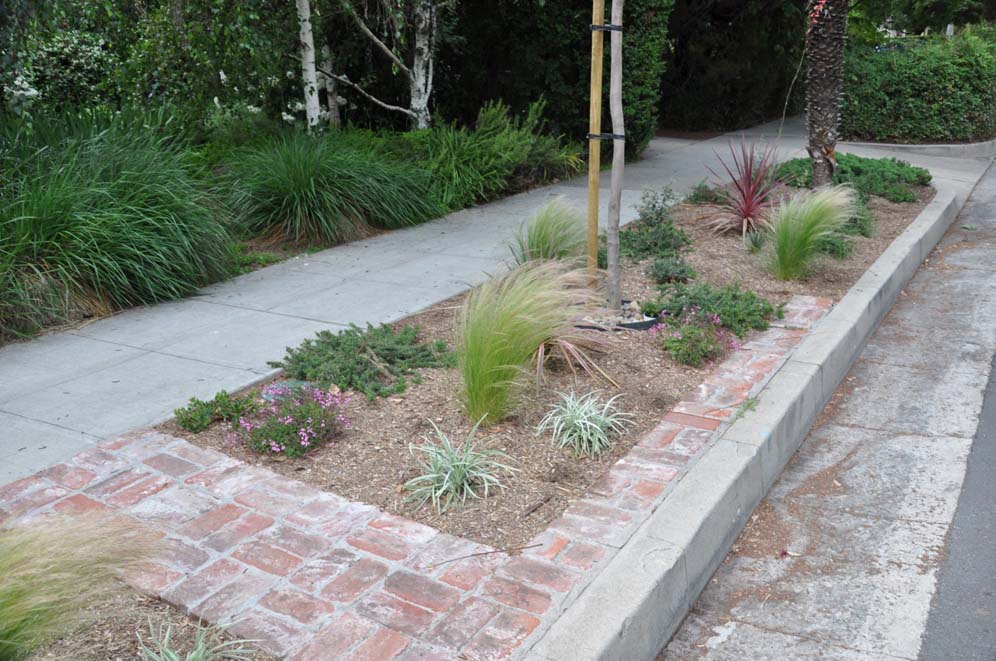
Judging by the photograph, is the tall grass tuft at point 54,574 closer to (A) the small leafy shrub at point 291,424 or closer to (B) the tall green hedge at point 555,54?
(A) the small leafy shrub at point 291,424

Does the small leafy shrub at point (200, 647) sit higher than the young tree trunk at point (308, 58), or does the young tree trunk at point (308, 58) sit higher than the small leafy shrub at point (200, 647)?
the young tree trunk at point (308, 58)

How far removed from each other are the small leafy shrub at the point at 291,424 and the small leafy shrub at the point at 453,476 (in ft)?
1.82

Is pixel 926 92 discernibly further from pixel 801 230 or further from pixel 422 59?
pixel 801 230

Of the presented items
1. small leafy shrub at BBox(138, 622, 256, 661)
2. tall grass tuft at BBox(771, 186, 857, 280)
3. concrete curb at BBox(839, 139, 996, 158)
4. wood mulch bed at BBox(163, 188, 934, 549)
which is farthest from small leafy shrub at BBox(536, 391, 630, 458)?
concrete curb at BBox(839, 139, 996, 158)

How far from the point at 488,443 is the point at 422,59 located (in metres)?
8.22

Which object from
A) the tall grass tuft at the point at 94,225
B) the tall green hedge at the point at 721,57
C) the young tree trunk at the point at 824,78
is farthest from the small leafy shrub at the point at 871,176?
the tall green hedge at the point at 721,57

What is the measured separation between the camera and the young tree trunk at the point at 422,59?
438 inches

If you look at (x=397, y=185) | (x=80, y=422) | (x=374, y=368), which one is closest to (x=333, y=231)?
Result: (x=397, y=185)

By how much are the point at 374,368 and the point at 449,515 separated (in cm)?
164

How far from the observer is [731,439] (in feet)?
14.5

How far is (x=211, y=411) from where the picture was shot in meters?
4.61

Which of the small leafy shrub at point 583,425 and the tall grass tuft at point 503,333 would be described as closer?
the small leafy shrub at point 583,425

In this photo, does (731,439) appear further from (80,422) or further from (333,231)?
(333,231)

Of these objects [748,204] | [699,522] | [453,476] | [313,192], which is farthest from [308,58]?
[699,522]
